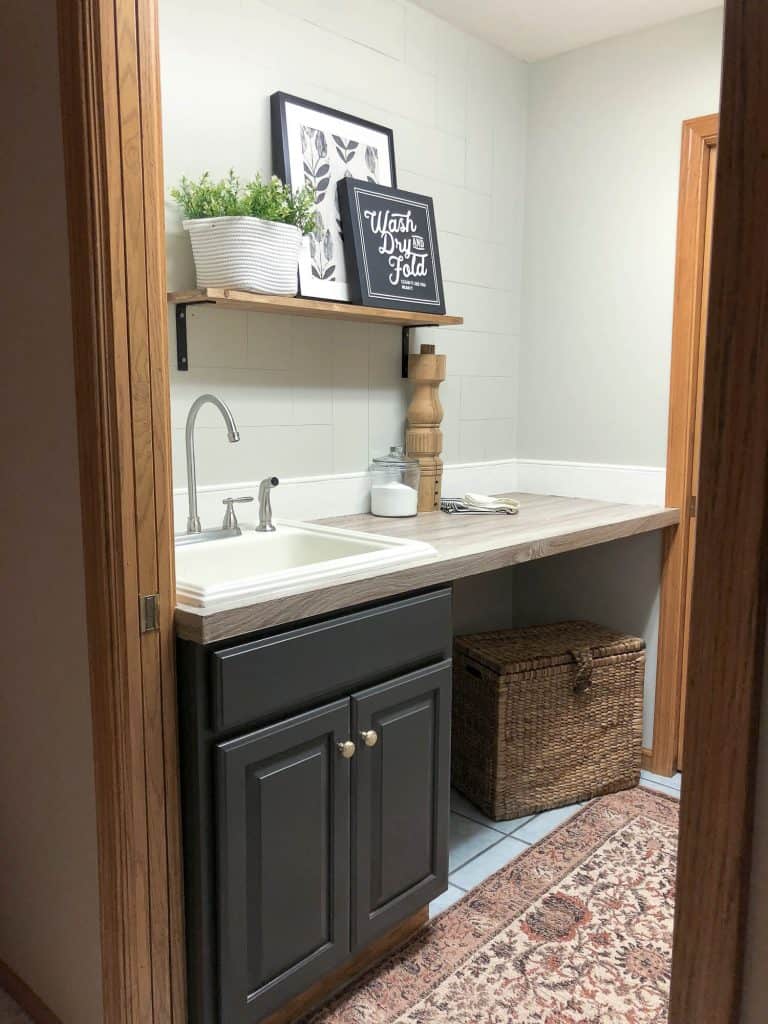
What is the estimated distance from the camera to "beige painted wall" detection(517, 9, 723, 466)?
9.02ft

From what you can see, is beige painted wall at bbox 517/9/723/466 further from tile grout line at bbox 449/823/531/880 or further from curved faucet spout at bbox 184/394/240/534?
curved faucet spout at bbox 184/394/240/534

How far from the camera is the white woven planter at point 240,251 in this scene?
196cm

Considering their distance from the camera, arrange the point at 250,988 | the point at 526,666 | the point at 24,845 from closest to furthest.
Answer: the point at 250,988 → the point at 24,845 → the point at 526,666

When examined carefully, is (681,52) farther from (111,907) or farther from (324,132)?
(111,907)

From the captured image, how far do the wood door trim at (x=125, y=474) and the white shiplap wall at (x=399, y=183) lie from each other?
2.46ft

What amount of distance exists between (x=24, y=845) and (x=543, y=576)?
2.06 metres

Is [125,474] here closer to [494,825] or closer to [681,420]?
[494,825]

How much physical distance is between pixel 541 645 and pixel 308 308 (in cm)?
134

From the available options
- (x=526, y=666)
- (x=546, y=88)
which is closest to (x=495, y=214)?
(x=546, y=88)

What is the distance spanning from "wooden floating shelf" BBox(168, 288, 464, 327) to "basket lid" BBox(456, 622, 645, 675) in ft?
3.41

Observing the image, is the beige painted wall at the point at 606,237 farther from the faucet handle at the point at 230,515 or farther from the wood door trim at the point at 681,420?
the faucet handle at the point at 230,515

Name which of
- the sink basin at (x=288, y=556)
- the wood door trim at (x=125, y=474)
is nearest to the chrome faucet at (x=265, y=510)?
the sink basin at (x=288, y=556)

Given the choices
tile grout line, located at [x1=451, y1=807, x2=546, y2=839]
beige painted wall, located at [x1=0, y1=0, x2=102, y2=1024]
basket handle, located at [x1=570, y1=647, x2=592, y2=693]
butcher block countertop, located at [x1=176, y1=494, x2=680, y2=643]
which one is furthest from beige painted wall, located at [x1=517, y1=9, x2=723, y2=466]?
beige painted wall, located at [x1=0, y1=0, x2=102, y2=1024]

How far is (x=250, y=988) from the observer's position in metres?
1.58
